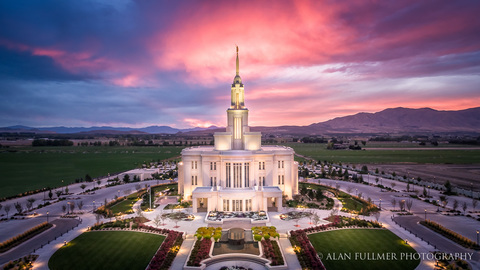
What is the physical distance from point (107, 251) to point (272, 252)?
20.2 m

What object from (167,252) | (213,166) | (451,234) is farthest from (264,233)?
(451,234)

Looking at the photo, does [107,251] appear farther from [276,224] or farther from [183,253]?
[276,224]

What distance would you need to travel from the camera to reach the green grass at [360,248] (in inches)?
1161

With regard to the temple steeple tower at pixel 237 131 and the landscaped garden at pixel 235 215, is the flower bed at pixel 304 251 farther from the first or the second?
the temple steeple tower at pixel 237 131

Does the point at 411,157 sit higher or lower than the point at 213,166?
lower

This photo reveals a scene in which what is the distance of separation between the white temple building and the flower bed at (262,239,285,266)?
13.7 m

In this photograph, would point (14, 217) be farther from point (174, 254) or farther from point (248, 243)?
point (248, 243)

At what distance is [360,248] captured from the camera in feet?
109

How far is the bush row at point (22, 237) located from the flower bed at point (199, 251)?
77.3ft

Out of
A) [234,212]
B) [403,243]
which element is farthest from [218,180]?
[403,243]

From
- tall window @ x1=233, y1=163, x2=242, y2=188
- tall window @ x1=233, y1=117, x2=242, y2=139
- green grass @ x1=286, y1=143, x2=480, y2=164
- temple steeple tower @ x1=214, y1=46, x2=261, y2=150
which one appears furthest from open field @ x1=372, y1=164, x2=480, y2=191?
tall window @ x1=233, y1=117, x2=242, y2=139

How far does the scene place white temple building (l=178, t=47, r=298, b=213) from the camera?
159 feet

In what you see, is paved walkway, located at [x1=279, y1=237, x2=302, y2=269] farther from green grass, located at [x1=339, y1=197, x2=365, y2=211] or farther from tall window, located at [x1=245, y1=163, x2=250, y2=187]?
green grass, located at [x1=339, y1=197, x2=365, y2=211]

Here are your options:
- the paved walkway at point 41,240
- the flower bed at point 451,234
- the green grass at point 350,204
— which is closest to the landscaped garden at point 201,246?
the paved walkway at point 41,240
